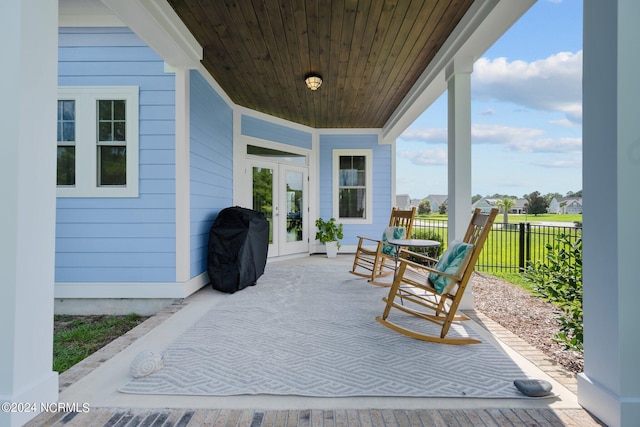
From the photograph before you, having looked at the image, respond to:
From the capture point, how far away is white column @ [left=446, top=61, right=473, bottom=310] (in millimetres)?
3285

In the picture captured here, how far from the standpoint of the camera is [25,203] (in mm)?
1549

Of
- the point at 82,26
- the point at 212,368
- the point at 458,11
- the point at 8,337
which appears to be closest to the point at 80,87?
the point at 82,26

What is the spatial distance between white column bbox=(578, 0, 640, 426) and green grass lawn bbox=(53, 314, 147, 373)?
347 centimetres

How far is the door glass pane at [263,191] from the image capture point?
6108 mm

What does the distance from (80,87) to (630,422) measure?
17.2 feet

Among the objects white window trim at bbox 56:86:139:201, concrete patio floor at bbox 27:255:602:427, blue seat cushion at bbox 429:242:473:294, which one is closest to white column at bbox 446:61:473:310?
blue seat cushion at bbox 429:242:473:294

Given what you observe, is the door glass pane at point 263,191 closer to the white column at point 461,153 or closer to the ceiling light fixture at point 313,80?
the ceiling light fixture at point 313,80

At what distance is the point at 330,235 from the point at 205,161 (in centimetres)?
339

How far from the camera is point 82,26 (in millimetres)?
3695

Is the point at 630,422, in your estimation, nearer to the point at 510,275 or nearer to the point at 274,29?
the point at 274,29

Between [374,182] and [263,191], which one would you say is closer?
[263,191]

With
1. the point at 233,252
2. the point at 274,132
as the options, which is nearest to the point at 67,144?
the point at 233,252

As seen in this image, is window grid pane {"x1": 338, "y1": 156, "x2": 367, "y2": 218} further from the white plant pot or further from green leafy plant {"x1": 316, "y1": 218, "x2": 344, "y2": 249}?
the white plant pot

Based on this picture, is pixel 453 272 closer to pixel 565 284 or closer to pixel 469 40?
pixel 565 284
